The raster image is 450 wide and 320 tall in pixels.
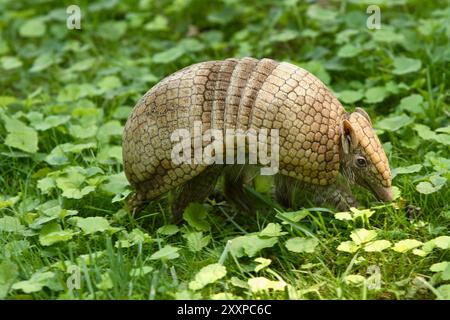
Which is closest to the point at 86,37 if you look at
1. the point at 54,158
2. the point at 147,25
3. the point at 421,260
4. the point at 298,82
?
the point at 147,25

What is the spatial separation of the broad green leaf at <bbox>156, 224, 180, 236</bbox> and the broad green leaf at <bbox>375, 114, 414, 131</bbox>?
1793 mm

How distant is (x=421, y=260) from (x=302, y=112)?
107cm

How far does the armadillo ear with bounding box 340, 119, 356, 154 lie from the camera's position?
15.3ft

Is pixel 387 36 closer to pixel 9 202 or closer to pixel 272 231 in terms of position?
pixel 272 231

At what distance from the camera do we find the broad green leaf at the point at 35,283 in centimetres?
420

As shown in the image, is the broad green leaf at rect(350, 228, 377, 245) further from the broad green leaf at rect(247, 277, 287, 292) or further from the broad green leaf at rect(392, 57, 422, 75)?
the broad green leaf at rect(392, 57, 422, 75)

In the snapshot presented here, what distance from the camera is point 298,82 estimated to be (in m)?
4.73

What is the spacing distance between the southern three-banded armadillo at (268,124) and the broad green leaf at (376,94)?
143 centimetres

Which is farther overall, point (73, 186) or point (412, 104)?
point (412, 104)

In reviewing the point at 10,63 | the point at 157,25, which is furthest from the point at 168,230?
the point at 157,25

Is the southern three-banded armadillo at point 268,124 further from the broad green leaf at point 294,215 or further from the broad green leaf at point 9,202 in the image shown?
the broad green leaf at point 9,202

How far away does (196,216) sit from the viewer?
499cm

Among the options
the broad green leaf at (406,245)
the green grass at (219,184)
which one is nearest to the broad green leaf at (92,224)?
the green grass at (219,184)

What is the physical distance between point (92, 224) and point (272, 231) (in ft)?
3.54
